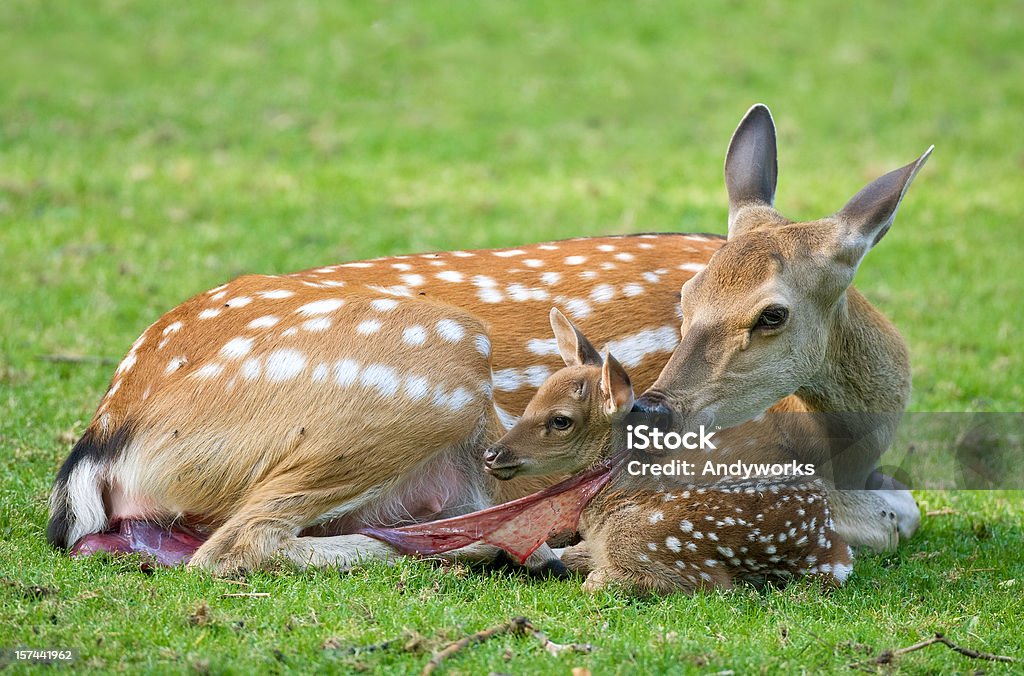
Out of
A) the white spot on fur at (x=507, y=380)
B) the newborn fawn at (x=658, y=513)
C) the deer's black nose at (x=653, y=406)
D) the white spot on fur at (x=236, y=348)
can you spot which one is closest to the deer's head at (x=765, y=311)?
the deer's black nose at (x=653, y=406)

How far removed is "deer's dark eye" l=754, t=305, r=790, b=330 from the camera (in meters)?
4.54

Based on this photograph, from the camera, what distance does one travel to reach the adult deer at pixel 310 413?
4582mm

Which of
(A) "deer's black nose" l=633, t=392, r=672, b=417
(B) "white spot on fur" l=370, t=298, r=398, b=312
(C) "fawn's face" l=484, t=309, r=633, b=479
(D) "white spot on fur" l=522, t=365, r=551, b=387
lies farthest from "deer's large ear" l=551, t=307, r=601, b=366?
(B) "white spot on fur" l=370, t=298, r=398, b=312

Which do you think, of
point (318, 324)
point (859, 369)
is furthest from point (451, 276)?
point (859, 369)

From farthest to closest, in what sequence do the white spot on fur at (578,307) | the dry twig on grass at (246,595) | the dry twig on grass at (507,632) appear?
the white spot on fur at (578,307), the dry twig on grass at (246,595), the dry twig on grass at (507,632)

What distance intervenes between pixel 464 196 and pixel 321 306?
18.9 feet

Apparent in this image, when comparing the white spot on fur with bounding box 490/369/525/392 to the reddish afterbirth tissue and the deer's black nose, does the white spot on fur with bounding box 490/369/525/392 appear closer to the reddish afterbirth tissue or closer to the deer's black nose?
the reddish afterbirth tissue

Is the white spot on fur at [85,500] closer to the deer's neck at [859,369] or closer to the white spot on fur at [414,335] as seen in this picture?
the white spot on fur at [414,335]

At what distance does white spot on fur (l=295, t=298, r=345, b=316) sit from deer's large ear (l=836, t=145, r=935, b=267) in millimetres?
1853

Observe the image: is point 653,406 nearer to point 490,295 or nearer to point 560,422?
point 560,422

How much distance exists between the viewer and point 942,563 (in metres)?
A: 4.93

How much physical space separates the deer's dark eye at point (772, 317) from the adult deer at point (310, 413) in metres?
0.16

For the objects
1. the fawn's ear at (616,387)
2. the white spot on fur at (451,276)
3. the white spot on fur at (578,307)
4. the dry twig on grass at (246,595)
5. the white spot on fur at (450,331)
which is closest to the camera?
the dry twig on grass at (246,595)

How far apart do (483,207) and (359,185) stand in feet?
3.75
